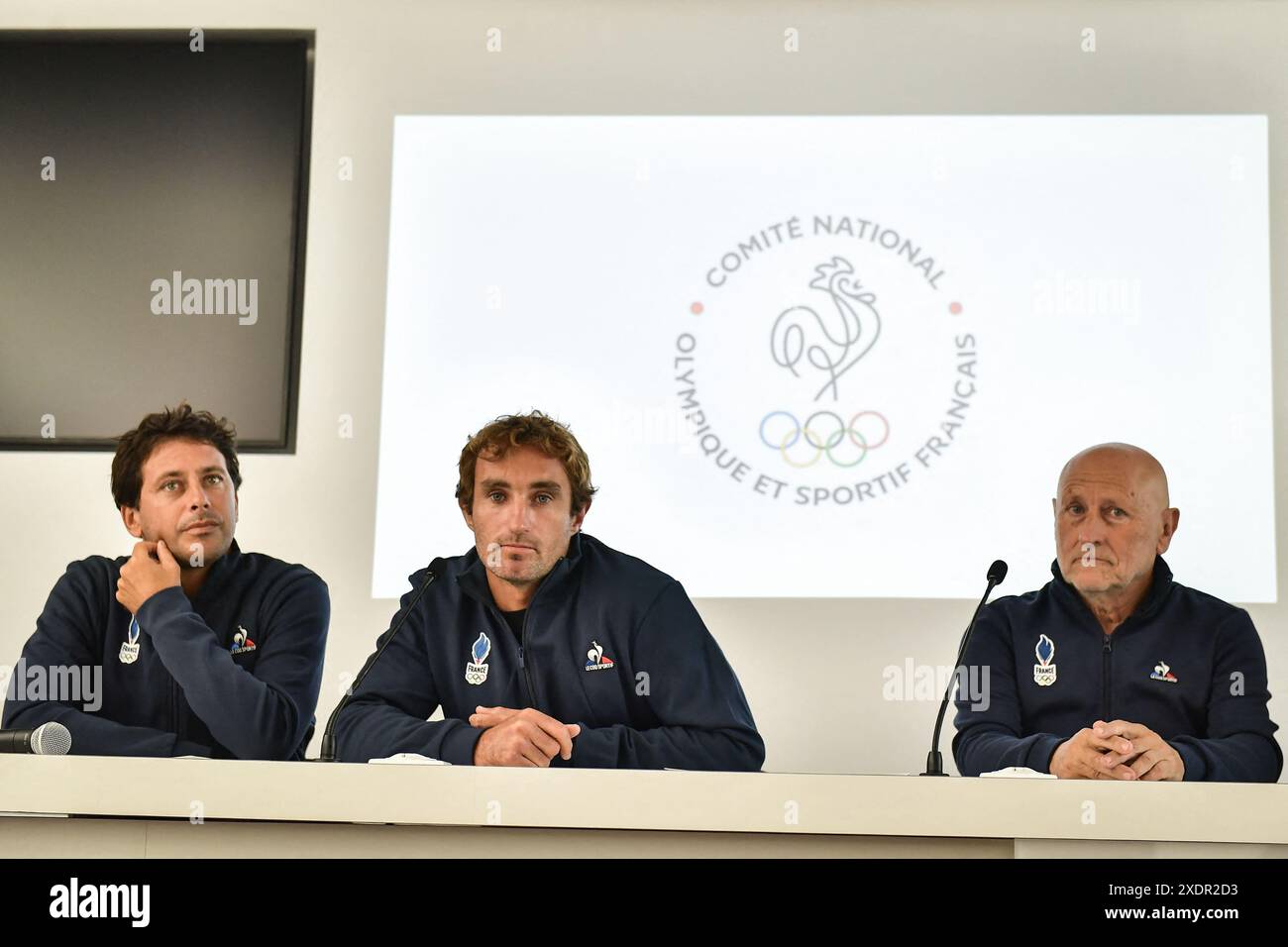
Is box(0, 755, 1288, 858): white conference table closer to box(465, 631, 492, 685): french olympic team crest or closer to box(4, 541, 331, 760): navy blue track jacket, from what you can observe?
box(4, 541, 331, 760): navy blue track jacket

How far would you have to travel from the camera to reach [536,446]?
8.18 feet

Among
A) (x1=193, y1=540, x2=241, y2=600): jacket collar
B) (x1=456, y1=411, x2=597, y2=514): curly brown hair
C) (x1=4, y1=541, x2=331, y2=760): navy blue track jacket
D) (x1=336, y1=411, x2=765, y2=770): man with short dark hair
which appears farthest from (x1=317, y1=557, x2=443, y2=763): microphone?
(x1=193, y1=540, x2=241, y2=600): jacket collar

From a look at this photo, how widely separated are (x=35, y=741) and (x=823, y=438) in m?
1.95

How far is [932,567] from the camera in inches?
124

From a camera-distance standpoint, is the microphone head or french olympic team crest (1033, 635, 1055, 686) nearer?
the microphone head

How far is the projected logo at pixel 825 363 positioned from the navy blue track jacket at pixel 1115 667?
2.60 ft

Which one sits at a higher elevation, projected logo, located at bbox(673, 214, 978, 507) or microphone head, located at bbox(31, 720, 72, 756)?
projected logo, located at bbox(673, 214, 978, 507)

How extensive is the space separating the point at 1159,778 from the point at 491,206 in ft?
6.91

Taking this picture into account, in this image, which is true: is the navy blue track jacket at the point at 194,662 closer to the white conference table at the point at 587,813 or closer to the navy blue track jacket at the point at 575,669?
the navy blue track jacket at the point at 575,669

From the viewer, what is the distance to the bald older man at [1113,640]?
2375mm

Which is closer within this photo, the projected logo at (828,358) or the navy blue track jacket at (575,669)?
the navy blue track jacket at (575,669)

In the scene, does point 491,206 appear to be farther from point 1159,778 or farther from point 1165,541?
point 1159,778

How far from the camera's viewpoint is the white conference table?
1584mm

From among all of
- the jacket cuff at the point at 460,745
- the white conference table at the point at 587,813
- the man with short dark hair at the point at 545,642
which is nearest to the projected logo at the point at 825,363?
the man with short dark hair at the point at 545,642
